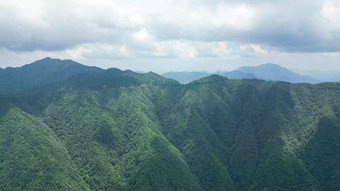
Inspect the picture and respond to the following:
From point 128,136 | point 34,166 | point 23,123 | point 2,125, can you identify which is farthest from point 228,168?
point 2,125

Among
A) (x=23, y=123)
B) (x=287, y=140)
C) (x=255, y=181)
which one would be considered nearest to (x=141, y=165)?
(x=255, y=181)

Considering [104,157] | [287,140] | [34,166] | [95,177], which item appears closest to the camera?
[34,166]

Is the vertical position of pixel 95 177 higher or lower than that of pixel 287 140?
lower

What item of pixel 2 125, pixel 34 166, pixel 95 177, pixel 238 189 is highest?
pixel 2 125

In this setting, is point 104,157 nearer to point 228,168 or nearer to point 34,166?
point 34,166

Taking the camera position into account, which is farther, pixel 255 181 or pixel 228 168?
pixel 228 168

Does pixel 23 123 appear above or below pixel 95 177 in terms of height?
above

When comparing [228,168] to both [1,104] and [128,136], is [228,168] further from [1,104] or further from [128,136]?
[1,104]

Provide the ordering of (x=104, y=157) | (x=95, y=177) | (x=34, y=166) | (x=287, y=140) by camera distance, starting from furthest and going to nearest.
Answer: (x=287, y=140) → (x=104, y=157) → (x=95, y=177) → (x=34, y=166)

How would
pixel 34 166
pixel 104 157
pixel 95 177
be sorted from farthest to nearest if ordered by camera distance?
pixel 104 157 → pixel 95 177 → pixel 34 166
